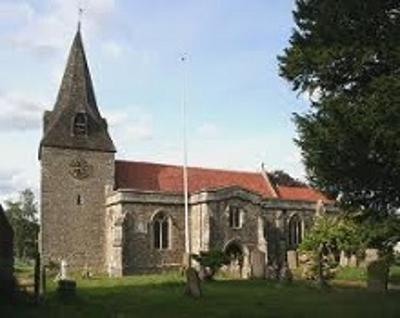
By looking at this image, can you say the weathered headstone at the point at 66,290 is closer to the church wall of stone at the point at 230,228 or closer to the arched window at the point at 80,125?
the church wall of stone at the point at 230,228

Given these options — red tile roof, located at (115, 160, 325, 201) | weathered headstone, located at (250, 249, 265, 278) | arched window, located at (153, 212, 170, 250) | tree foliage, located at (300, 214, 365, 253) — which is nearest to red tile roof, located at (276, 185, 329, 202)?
red tile roof, located at (115, 160, 325, 201)

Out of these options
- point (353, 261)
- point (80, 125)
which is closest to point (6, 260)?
point (353, 261)

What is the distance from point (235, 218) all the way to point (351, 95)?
31.6 meters

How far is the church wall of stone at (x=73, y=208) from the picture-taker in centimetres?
4956

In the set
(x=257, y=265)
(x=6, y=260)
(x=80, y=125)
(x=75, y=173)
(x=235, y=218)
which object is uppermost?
(x=80, y=125)

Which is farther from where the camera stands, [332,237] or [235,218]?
[235,218]

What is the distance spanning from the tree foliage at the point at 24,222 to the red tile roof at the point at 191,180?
114ft

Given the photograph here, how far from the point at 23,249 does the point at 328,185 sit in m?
77.2

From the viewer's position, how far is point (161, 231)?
51.9 meters

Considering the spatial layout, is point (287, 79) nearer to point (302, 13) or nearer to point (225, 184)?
point (302, 13)

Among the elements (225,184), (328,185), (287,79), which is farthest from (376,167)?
(225,184)

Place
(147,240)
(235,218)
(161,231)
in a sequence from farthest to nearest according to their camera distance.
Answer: (235,218) < (161,231) < (147,240)

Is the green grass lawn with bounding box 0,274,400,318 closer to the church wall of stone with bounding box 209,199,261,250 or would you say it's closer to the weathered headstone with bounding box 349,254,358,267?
the weathered headstone with bounding box 349,254,358,267

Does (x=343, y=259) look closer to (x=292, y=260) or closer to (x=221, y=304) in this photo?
(x=292, y=260)
